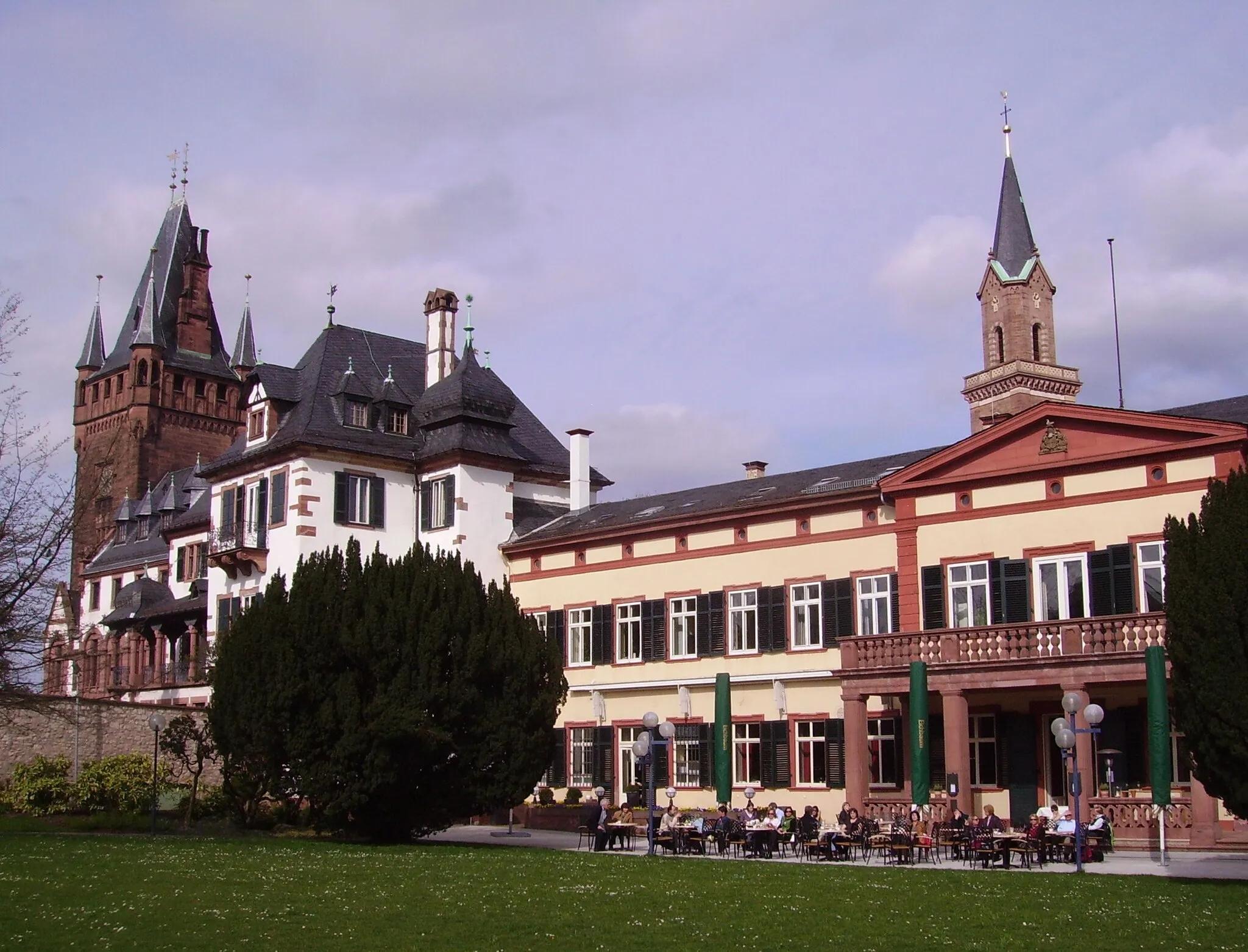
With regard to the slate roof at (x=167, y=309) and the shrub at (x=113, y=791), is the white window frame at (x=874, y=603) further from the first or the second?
the slate roof at (x=167, y=309)

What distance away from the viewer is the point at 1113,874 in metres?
22.3

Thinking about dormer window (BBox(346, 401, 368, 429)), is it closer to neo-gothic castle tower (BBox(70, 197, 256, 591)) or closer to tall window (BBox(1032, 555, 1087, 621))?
tall window (BBox(1032, 555, 1087, 621))

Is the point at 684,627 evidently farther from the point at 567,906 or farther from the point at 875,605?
the point at 567,906

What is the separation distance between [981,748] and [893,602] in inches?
153

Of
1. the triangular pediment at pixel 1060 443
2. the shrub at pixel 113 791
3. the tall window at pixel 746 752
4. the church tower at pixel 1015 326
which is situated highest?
the church tower at pixel 1015 326

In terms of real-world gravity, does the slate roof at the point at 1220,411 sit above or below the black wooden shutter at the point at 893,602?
above

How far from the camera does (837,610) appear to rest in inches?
1389

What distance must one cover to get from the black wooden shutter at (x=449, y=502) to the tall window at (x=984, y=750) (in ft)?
55.5

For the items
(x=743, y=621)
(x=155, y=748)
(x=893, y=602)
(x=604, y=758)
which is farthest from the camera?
(x=604, y=758)

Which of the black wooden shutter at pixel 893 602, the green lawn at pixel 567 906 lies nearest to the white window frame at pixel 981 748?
the black wooden shutter at pixel 893 602

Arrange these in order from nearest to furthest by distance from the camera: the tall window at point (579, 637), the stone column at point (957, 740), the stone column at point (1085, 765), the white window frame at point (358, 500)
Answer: the stone column at point (1085, 765)
the stone column at point (957, 740)
the tall window at point (579, 637)
the white window frame at point (358, 500)

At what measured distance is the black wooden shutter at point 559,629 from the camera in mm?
41781

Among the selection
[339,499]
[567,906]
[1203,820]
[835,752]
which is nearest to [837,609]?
[835,752]

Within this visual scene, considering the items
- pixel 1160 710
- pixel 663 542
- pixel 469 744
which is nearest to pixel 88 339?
pixel 663 542
